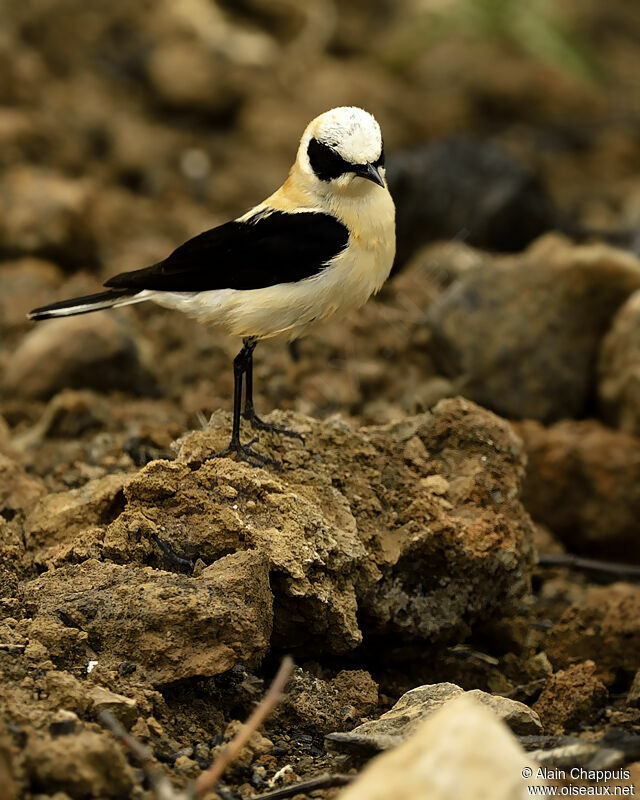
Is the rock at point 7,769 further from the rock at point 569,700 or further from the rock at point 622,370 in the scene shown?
the rock at point 622,370

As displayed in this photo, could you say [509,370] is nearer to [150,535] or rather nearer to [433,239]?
[433,239]

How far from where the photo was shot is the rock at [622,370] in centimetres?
742

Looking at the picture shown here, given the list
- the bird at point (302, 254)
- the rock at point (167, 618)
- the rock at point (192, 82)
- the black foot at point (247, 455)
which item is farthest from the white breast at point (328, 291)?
the rock at point (192, 82)

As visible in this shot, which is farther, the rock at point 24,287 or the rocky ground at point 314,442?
the rock at point 24,287

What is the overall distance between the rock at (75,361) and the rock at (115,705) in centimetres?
399

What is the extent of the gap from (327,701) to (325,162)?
2305 millimetres

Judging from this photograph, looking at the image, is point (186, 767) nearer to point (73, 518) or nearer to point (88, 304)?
point (73, 518)

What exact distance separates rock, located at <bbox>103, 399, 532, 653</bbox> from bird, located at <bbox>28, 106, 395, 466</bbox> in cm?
35

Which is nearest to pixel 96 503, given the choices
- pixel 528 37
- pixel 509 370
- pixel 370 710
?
pixel 370 710

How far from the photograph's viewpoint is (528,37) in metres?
13.8

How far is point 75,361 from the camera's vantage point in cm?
761

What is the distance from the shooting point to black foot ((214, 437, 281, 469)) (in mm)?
4902

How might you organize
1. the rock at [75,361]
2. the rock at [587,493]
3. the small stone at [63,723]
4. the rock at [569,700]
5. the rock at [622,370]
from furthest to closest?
1. the rock at [75,361]
2. the rock at [622,370]
3. the rock at [587,493]
4. the rock at [569,700]
5. the small stone at [63,723]

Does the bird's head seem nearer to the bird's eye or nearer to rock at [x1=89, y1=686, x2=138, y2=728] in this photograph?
the bird's eye
